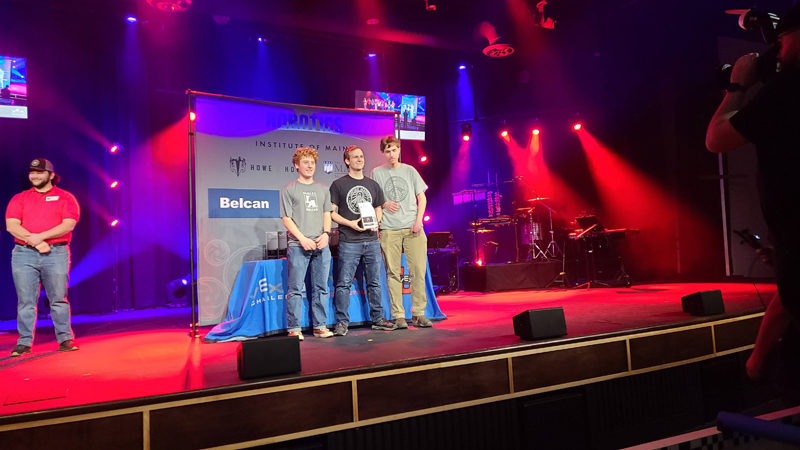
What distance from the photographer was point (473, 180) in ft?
43.8

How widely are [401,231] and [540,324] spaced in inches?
69.5

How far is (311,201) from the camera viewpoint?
15.9 feet

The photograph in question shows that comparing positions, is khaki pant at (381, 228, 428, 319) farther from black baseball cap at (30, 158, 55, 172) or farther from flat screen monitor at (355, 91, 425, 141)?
flat screen monitor at (355, 91, 425, 141)

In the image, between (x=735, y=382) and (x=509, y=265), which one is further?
(x=509, y=265)

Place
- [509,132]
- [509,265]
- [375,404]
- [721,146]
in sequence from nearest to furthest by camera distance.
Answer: [721,146], [375,404], [509,265], [509,132]

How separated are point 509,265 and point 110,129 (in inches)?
330

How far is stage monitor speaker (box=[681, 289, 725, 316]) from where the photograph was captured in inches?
176

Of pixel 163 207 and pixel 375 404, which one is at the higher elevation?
pixel 163 207

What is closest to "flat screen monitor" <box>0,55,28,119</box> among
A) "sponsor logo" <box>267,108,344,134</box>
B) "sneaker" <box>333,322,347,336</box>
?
"sponsor logo" <box>267,108,344,134</box>

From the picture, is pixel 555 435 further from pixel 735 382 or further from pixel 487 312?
pixel 487 312

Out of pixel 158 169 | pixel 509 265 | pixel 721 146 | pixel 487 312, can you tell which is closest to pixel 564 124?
pixel 509 265

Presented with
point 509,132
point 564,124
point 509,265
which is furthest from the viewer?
point 509,132

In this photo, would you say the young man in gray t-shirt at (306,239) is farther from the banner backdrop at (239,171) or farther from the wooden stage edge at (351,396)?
the wooden stage edge at (351,396)

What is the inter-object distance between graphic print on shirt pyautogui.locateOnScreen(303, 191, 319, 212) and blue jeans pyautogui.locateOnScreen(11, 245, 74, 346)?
241 cm
